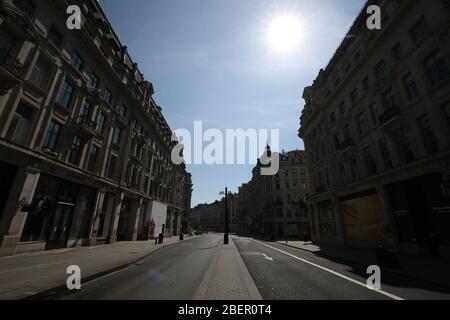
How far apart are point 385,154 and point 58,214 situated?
27808 mm

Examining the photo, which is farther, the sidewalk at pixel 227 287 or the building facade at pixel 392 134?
the building facade at pixel 392 134

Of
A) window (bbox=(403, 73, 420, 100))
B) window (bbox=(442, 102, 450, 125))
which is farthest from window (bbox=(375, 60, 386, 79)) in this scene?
window (bbox=(442, 102, 450, 125))

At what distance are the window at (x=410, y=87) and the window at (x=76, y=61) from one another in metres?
27.4

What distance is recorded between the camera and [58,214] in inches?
640

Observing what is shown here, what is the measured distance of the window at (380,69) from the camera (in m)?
19.4

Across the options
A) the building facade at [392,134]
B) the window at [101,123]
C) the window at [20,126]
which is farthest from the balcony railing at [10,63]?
the building facade at [392,134]

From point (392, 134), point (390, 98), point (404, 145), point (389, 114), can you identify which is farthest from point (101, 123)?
point (404, 145)

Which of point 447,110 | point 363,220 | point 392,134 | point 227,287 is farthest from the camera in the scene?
point 363,220

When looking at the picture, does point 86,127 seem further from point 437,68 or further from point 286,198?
point 286,198

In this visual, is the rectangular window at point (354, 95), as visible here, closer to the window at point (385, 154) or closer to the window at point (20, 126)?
the window at point (385, 154)

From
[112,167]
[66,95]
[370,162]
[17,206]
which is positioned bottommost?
[17,206]

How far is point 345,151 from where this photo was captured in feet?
75.4
